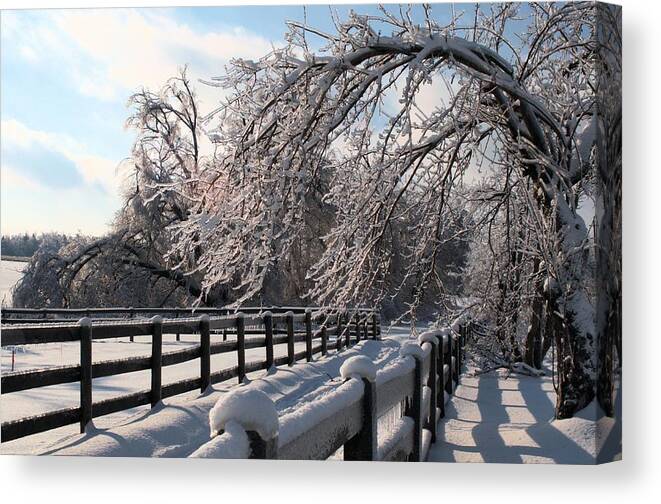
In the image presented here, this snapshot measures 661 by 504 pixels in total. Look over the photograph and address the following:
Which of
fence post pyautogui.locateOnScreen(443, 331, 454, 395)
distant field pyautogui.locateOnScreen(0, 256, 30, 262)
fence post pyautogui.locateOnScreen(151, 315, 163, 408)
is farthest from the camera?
fence post pyautogui.locateOnScreen(443, 331, 454, 395)

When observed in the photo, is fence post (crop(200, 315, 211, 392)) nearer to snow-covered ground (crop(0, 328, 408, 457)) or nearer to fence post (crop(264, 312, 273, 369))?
snow-covered ground (crop(0, 328, 408, 457))

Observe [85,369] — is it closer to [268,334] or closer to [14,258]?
[14,258]

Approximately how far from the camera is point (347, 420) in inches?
119

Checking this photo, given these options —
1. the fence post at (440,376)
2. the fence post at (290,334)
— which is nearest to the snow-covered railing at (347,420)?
the fence post at (440,376)

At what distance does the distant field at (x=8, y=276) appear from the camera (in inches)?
227

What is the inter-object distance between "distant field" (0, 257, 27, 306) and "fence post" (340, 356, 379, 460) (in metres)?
3.51

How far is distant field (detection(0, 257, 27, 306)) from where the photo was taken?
5.76 meters

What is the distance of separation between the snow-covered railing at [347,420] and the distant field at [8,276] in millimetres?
3179

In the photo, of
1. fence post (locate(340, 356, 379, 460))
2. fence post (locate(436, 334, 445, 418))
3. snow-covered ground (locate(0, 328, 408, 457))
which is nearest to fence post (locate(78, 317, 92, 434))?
snow-covered ground (locate(0, 328, 408, 457))

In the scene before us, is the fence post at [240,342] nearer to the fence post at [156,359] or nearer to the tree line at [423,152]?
the fence post at [156,359]

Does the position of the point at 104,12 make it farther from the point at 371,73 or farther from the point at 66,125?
the point at 371,73

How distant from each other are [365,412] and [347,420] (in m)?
0.32

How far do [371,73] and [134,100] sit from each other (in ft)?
6.99

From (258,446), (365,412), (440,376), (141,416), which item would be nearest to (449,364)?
(440,376)
